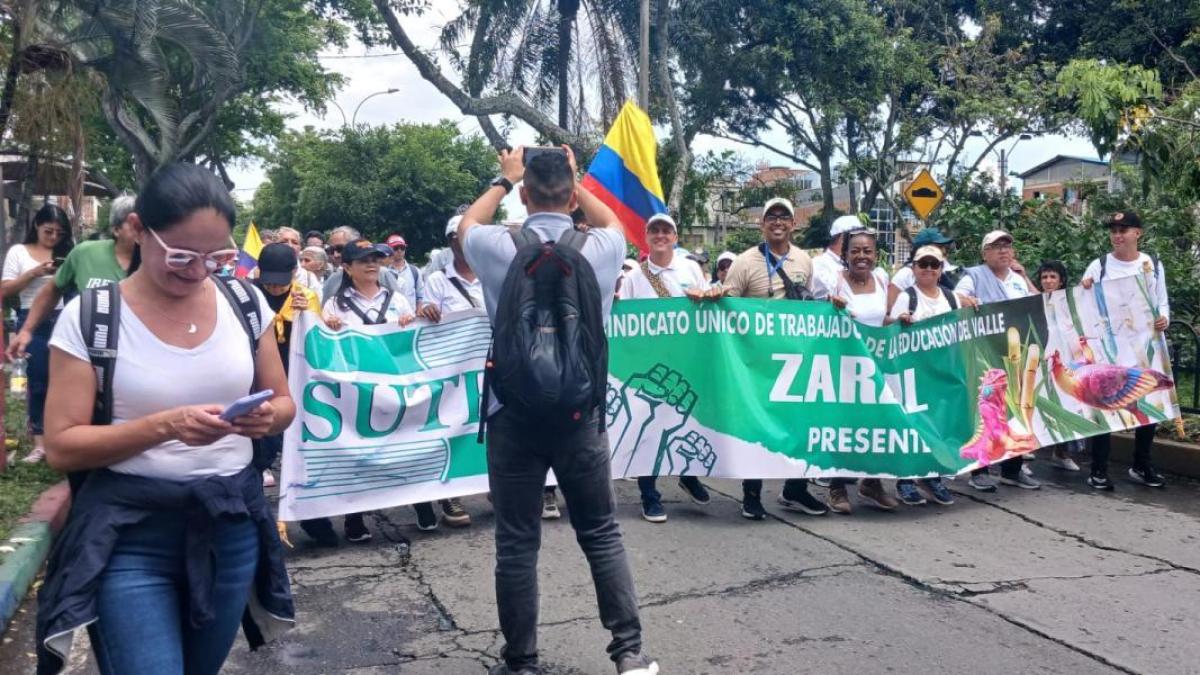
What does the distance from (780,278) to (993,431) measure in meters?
1.74

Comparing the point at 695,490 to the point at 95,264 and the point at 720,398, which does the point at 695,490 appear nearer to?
the point at 720,398

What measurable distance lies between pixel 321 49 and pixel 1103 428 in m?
28.0

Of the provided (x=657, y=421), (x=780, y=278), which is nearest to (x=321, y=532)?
(x=657, y=421)

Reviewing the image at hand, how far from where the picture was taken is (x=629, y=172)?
6.23m

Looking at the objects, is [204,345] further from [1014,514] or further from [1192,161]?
[1192,161]

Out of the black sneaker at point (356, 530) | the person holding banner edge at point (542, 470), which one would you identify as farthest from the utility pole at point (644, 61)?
the person holding banner edge at point (542, 470)

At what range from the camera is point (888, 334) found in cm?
655

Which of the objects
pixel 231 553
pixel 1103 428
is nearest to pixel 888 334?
pixel 1103 428

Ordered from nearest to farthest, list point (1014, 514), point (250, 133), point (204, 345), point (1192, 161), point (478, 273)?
point (204, 345)
point (478, 273)
point (1014, 514)
point (1192, 161)
point (250, 133)

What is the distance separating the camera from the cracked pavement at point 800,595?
4.07m

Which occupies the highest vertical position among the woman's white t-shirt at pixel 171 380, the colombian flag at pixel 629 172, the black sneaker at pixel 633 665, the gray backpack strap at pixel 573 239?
the colombian flag at pixel 629 172

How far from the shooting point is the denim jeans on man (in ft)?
11.4

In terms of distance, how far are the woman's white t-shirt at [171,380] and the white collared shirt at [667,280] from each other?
14.0ft

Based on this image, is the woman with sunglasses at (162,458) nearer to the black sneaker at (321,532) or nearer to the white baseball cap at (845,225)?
the black sneaker at (321,532)
